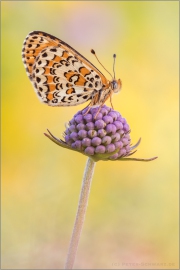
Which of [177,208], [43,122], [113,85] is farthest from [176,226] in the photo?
[113,85]

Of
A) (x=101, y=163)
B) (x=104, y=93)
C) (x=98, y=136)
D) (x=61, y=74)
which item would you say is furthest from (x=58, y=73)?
(x=101, y=163)

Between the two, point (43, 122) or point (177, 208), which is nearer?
point (177, 208)

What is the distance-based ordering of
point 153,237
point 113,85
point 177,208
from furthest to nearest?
point 177,208 → point 153,237 → point 113,85

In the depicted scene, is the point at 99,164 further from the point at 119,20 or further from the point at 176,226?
the point at 119,20

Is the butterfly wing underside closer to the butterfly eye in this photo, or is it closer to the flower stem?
the butterfly eye

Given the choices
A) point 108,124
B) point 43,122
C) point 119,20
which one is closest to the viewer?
point 108,124

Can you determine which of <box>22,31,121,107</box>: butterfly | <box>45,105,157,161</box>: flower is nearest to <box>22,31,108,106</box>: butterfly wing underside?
<box>22,31,121,107</box>: butterfly
